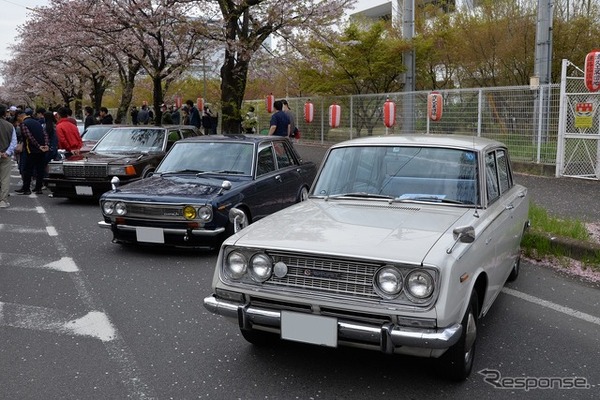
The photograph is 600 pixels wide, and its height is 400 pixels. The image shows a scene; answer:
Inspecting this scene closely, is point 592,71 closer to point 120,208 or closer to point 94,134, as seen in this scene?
point 120,208

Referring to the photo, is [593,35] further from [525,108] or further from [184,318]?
[184,318]

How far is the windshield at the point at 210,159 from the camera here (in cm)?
739

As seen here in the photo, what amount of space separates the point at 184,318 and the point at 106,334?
25.0 inches

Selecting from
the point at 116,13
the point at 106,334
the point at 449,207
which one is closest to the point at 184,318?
the point at 106,334

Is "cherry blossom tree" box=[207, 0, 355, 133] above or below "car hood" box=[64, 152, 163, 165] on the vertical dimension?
above

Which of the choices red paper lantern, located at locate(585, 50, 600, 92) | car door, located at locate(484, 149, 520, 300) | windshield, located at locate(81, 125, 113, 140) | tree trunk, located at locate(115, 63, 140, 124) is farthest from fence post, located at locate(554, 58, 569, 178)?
tree trunk, located at locate(115, 63, 140, 124)

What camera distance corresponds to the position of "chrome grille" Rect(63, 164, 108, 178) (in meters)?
10.1

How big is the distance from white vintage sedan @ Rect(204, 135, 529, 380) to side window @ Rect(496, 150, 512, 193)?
466mm

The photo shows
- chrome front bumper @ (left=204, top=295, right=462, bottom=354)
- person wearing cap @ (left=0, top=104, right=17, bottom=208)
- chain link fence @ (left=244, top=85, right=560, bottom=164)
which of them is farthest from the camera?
chain link fence @ (left=244, top=85, right=560, bottom=164)

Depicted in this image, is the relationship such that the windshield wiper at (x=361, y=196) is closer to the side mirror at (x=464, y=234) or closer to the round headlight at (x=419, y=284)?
the side mirror at (x=464, y=234)

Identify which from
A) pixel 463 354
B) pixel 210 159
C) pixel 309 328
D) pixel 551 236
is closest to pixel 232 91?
pixel 210 159

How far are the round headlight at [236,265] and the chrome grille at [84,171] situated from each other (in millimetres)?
7145

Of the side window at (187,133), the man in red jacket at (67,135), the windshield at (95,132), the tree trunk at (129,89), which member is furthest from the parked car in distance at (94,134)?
the tree trunk at (129,89)

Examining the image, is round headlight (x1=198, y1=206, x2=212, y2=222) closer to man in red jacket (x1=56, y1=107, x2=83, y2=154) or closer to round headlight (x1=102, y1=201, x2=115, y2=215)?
round headlight (x1=102, y1=201, x2=115, y2=215)
